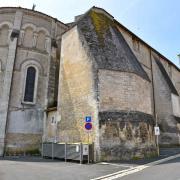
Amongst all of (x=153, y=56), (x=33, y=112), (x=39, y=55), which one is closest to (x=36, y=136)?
(x=33, y=112)

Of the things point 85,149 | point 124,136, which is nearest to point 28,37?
point 85,149

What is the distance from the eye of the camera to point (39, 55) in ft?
63.6

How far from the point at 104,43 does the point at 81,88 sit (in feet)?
12.6

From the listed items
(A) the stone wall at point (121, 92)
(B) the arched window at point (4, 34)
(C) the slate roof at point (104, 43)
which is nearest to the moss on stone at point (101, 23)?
(C) the slate roof at point (104, 43)

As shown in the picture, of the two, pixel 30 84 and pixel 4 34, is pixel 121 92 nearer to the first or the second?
pixel 30 84

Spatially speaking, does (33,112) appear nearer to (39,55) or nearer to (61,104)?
(61,104)

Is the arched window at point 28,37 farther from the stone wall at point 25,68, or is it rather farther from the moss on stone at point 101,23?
the moss on stone at point 101,23

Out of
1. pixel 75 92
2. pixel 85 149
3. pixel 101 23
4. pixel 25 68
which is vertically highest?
pixel 101 23

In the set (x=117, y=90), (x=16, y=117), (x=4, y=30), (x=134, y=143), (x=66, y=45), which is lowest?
(x=134, y=143)

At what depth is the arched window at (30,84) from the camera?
18.0 metres

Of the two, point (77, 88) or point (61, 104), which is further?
point (61, 104)

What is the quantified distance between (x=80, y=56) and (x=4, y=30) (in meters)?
9.23

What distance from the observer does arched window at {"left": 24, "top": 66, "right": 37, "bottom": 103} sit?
58.9 ft

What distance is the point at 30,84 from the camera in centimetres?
1838
